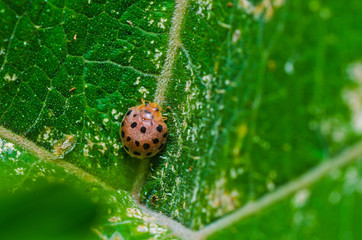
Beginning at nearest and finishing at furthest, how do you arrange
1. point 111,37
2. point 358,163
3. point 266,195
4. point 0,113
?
point 358,163 < point 266,195 < point 111,37 < point 0,113

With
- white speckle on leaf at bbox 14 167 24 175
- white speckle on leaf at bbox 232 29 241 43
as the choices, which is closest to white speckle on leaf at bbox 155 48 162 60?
white speckle on leaf at bbox 232 29 241 43

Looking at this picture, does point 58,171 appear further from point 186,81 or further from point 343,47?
point 343,47

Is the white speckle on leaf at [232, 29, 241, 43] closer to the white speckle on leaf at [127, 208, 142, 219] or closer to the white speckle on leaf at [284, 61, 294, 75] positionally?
the white speckle on leaf at [284, 61, 294, 75]

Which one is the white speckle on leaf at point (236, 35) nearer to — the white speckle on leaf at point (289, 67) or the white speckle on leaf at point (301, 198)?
the white speckle on leaf at point (289, 67)

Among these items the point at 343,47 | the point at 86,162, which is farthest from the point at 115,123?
the point at 343,47

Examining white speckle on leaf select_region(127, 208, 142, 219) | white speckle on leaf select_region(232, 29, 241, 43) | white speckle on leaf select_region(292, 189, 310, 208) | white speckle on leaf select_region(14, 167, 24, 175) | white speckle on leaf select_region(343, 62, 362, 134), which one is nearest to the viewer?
white speckle on leaf select_region(343, 62, 362, 134)

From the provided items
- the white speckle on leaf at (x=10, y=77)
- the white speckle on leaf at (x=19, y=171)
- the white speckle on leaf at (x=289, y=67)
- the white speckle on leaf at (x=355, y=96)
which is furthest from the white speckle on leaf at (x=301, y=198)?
the white speckle on leaf at (x=10, y=77)

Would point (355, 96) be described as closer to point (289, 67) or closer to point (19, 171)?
point (289, 67)

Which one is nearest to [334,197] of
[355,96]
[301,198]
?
[301,198]
